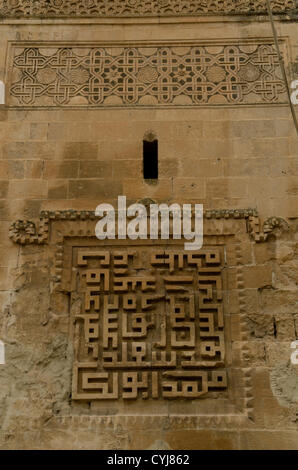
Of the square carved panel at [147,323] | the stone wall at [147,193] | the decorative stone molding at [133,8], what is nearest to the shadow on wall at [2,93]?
the stone wall at [147,193]

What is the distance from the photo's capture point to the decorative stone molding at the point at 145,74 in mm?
5637

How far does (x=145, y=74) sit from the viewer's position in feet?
18.8

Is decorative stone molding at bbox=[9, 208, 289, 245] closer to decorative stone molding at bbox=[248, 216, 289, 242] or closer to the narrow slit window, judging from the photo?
decorative stone molding at bbox=[248, 216, 289, 242]

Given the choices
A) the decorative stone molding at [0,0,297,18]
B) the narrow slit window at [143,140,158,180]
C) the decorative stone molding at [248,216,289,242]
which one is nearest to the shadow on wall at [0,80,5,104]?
the decorative stone molding at [0,0,297,18]

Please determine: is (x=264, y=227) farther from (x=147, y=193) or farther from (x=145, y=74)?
(x=145, y=74)

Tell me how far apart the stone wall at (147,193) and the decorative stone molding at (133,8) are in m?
0.08

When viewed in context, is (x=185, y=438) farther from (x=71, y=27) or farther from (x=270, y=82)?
(x=71, y=27)

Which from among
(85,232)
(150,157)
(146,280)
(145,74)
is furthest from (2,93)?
(146,280)

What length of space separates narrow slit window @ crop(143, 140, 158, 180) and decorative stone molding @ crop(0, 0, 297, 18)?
125 cm

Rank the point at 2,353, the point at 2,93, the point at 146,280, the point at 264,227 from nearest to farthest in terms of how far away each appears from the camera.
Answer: the point at 2,353 < the point at 146,280 < the point at 264,227 < the point at 2,93

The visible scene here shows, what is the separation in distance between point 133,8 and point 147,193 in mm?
1807

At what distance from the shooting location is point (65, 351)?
187 inches

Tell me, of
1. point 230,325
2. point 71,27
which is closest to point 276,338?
point 230,325

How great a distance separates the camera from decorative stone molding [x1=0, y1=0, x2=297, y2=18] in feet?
19.6
